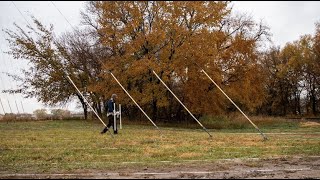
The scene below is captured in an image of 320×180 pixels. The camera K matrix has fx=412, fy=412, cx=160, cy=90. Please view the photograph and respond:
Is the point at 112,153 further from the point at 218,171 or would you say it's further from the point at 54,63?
the point at 54,63

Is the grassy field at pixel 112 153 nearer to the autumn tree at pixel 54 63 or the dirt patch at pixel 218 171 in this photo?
the dirt patch at pixel 218 171

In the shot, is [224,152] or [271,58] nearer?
[224,152]

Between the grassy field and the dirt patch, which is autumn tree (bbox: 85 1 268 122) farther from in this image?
the dirt patch

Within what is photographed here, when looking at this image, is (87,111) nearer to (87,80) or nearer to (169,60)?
(87,80)

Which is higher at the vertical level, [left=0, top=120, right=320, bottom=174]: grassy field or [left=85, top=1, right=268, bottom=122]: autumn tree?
[left=85, top=1, right=268, bottom=122]: autumn tree

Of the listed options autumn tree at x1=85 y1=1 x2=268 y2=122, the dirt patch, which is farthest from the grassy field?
autumn tree at x1=85 y1=1 x2=268 y2=122

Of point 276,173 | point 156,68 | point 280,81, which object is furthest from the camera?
point 280,81

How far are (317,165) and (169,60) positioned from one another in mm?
23353

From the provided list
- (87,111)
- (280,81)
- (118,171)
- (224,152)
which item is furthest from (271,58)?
(118,171)

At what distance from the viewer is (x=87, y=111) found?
2032 inches

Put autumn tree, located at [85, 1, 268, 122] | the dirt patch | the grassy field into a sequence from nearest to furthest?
the dirt patch → the grassy field → autumn tree, located at [85, 1, 268, 122]

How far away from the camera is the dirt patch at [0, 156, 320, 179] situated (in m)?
9.98

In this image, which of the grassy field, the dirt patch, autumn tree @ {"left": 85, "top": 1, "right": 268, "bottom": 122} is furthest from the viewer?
autumn tree @ {"left": 85, "top": 1, "right": 268, "bottom": 122}

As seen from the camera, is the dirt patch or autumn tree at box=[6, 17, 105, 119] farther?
autumn tree at box=[6, 17, 105, 119]
